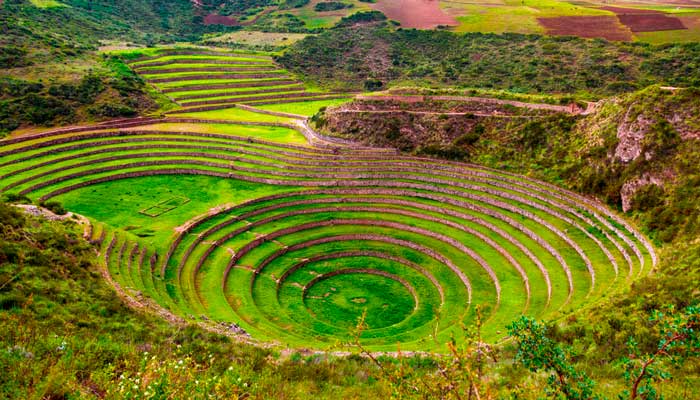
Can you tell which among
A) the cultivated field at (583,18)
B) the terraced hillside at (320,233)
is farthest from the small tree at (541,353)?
the cultivated field at (583,18)

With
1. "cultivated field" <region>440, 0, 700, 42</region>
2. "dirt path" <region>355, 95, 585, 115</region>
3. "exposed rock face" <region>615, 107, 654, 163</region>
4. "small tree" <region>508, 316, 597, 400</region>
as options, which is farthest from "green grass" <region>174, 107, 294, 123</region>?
"cultivated field" <region>440, 0, 700, 42</region>

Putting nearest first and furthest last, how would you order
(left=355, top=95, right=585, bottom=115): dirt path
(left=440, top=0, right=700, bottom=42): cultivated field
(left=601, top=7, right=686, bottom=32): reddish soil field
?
(left=355, top=95, right=585, bottom=115): dirt path, (left=601, top=7, right=686, bottom=32): reddish soil field, (left=440, top=0, right=700, bottom=42): cultivated field

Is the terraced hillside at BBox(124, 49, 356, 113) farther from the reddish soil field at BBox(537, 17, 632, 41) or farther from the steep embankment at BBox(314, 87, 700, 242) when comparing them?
the reddish soil field at BBox(537, 17, 632, 41)

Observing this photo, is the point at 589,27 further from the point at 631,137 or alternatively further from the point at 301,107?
the point at 631,137

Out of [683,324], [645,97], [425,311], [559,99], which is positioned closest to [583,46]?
[559,99]

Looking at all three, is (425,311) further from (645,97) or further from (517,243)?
(645,97)

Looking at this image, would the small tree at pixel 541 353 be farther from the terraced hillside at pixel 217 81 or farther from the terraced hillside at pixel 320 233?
the terraced hillside at pixel 217 81

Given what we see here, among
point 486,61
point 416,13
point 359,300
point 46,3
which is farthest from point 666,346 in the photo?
point 46,3
